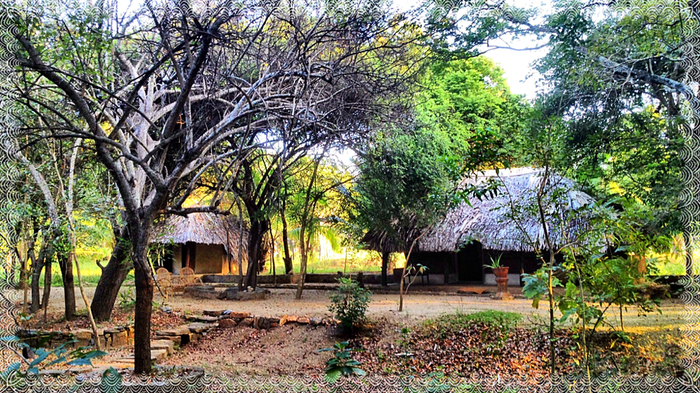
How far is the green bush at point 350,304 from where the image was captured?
5.27m

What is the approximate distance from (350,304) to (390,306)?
65.3 inches

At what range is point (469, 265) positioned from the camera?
1058 centimetres

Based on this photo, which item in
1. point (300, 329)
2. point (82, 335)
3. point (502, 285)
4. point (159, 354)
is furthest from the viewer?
point (502, 285)

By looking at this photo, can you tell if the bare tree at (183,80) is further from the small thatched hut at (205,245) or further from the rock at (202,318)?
the small thatched hut at (205,245)

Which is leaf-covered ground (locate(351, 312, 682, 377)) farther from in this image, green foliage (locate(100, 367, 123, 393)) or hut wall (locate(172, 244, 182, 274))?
hut wall (locate(172, 244, 182, 274))

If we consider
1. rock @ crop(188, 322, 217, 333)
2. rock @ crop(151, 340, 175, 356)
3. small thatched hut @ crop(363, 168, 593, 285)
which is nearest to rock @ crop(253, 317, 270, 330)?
rock @ crop(188, 322, 217, 333)

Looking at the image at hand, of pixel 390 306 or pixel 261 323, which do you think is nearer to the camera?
pixel 261 323

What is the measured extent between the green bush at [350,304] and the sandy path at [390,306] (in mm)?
529

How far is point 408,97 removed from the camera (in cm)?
554

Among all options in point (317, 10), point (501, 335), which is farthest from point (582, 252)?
point (317, 10)

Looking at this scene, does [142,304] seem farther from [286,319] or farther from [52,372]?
[286,319]

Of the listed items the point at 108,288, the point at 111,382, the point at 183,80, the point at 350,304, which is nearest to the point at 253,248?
the point at 108,288

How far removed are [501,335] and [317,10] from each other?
360 cm

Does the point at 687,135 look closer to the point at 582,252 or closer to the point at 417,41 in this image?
the point at 582,252
